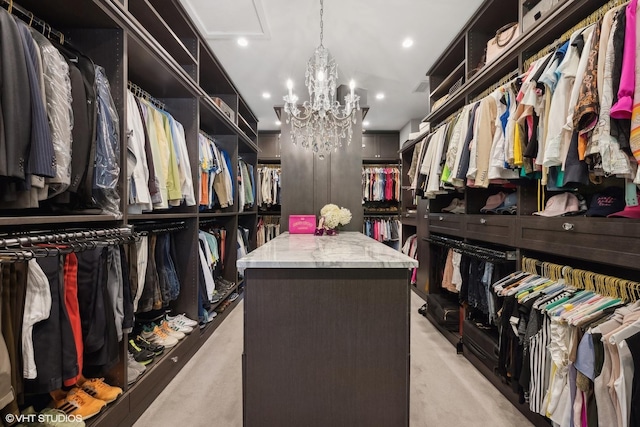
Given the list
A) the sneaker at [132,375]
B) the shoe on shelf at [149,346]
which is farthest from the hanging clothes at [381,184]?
the sneaker at [132,375]

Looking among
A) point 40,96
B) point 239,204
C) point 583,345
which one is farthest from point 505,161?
point 239,204

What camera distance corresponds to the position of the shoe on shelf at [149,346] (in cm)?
185

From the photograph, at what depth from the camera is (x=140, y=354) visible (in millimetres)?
1758

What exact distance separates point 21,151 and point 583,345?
6.97 feet

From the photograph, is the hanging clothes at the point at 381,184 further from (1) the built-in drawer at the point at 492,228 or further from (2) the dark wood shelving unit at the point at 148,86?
(1) the built-in drawer at the point at 492,228

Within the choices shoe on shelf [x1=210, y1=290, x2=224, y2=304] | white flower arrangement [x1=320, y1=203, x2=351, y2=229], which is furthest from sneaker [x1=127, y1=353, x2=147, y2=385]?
white flower arrangement [x1=320, y1=203, x2=351, y2=229]

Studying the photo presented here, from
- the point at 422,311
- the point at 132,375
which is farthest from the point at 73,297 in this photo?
the point at 422,311

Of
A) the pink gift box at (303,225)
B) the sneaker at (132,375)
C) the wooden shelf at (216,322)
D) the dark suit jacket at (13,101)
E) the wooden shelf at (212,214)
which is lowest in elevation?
the wooden shelf at (216,322)

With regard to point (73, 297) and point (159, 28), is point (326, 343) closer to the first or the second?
point (73, 297)

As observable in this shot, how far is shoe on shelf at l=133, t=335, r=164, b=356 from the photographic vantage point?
72.8 inches

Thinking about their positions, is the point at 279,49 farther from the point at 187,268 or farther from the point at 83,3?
the point at 187,268

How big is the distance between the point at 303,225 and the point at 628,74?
7.30 feet

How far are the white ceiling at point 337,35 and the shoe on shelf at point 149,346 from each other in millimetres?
2504

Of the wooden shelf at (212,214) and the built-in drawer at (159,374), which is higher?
the wooden shelf at (212,214)
